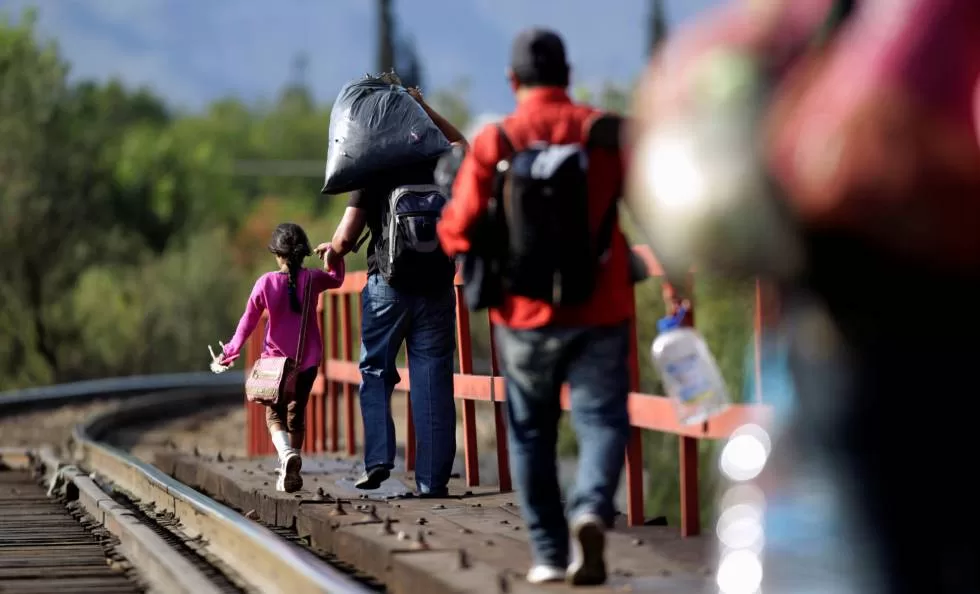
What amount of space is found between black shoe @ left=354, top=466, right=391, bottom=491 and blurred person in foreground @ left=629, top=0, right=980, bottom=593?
5.60 metres

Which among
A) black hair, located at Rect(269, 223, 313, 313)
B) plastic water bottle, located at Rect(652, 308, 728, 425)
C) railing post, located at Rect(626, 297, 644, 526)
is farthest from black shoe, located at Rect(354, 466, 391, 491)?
plastic water bottle, located at Rect(652, 308, 728, 425)

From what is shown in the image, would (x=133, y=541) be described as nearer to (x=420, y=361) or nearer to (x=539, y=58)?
(x=420, y=361)

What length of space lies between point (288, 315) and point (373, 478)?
0.93 meters

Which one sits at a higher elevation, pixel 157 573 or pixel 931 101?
pixel 931 101

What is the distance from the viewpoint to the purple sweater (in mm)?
9438

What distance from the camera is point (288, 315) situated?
9.55m

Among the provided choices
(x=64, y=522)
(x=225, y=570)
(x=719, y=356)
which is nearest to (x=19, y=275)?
(x=719, y=356)

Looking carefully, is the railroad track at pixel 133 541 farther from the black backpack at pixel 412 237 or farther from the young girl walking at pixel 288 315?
the black backpack at pixel 412 237

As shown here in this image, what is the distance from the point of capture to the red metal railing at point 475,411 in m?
6.69

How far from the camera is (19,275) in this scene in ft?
137

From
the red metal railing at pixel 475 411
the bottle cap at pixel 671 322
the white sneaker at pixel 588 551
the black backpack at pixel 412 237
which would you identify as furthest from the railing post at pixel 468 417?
the white sneaker at pixel 588 551

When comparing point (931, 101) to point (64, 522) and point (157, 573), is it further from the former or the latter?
point (64, 522)

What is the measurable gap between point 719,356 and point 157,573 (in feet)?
95.9

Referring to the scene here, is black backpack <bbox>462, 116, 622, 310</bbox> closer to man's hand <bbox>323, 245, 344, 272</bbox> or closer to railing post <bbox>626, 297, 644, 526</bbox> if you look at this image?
railing post <bbox>626, 297, 644, 526</bbox>
